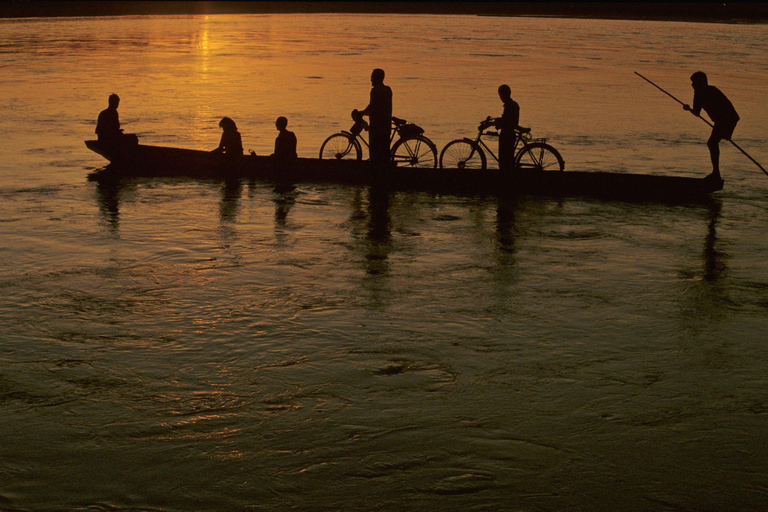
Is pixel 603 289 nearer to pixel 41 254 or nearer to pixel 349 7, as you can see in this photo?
pixel 41 254

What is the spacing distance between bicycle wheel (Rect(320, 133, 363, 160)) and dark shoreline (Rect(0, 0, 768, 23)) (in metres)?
83.2

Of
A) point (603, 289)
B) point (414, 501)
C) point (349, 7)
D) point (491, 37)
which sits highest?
point (349, 7)

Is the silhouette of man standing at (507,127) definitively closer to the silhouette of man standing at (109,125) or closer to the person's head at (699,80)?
the person's head at (699,80)

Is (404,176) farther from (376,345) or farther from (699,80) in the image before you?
(376,345)

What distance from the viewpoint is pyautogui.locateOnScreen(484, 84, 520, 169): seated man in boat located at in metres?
13.8

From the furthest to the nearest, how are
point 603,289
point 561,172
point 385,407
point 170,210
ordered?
point 561,172, point 170,210, point 603,289, point 385,407

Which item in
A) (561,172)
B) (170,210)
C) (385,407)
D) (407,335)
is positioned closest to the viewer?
(385,407)

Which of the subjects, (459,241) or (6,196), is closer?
(459,241)

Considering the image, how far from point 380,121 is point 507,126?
204 centimetres

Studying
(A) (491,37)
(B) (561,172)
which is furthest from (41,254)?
(A) (491,37)

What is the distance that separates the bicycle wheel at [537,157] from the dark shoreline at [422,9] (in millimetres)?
86066

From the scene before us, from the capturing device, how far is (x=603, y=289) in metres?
8.66

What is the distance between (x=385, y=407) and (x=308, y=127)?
602 inches

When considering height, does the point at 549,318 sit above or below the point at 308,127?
below
